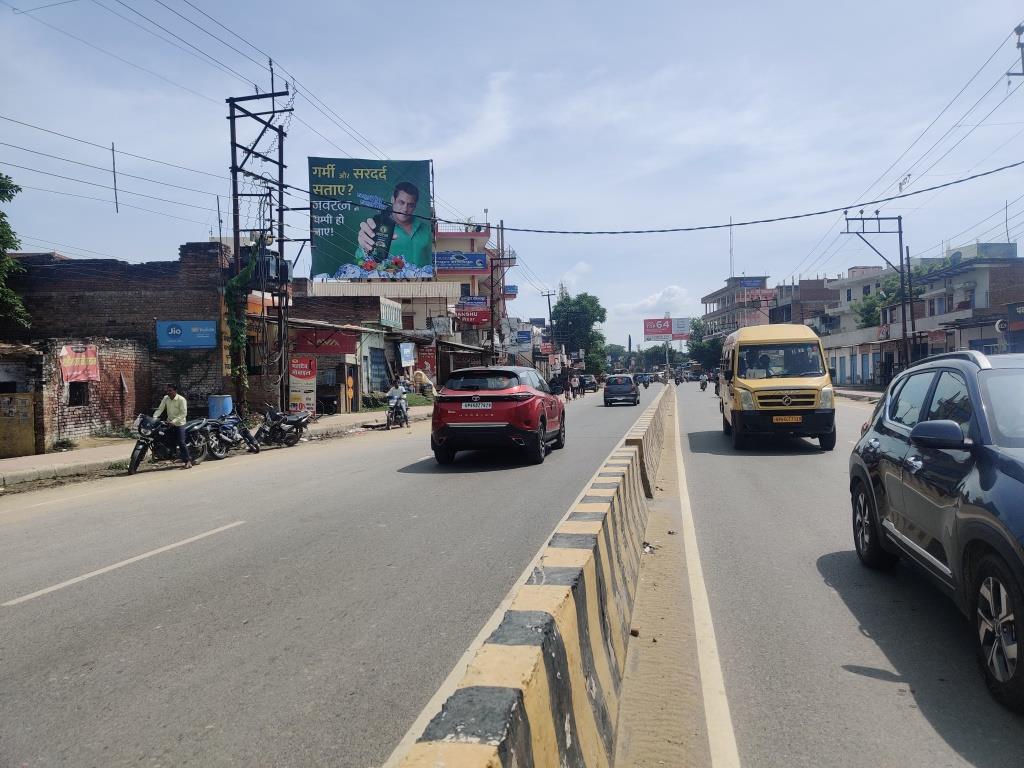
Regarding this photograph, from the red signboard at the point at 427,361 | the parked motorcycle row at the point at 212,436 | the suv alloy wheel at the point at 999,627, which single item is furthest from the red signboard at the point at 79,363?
the red signboard at the point at 427,361

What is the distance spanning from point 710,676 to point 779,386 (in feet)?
36.7

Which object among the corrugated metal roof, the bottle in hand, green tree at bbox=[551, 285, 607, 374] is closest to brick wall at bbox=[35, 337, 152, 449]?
the bottle in hand

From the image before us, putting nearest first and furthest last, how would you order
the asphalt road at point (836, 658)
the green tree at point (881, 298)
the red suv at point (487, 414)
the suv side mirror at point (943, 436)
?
1. the asphalt road at point (836, 658)
2. the suv side mirror at point (943, 436)
3. the red suv at point (487, 414)
4. the green tree at point (881, 298)

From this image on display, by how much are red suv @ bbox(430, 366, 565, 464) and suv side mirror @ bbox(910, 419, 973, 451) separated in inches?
339

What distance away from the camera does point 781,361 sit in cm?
1538

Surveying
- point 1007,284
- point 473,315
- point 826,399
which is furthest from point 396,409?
point 1007,284

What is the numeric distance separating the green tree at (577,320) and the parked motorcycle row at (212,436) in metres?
83.7

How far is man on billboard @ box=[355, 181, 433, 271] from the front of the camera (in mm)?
40250

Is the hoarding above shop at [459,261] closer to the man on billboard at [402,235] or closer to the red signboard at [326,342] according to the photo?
the man on billboard at [402,235]

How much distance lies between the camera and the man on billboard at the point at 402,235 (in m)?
40.2

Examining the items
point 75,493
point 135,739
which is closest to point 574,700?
point 135,739

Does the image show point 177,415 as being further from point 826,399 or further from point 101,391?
point 826,399

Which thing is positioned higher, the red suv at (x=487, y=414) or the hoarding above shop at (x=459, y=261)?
the hoarding above shop at (x=459, y=261)

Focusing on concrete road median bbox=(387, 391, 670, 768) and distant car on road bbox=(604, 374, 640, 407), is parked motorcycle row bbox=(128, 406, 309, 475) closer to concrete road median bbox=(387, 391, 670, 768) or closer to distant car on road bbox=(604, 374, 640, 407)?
concrete road median bbox=(387, 391, 670, 768)
